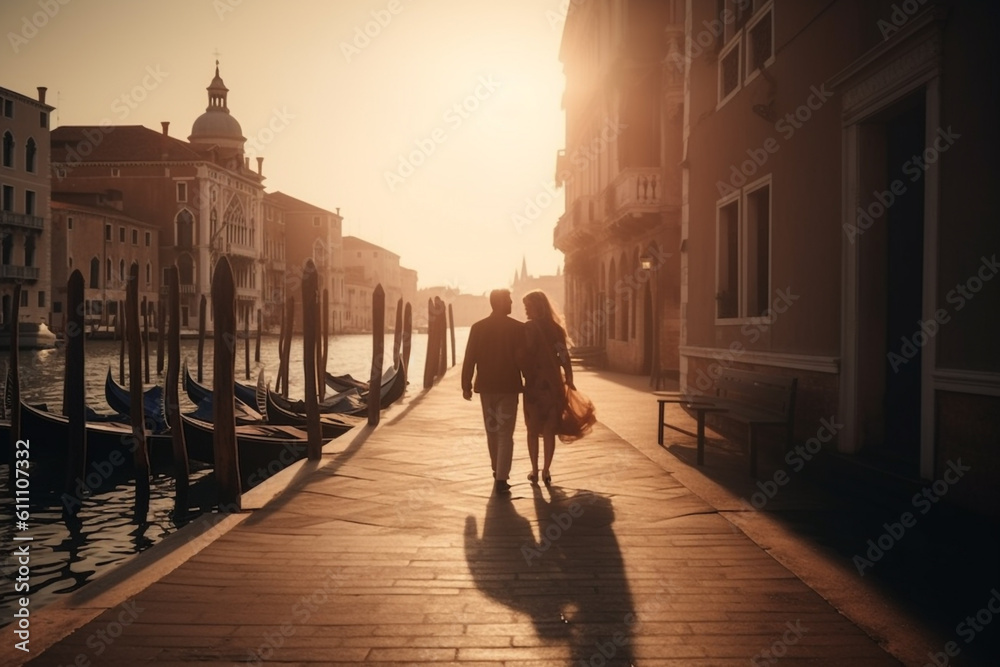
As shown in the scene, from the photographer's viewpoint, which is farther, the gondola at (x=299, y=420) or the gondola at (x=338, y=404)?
the gondola at (x=338, y=404)

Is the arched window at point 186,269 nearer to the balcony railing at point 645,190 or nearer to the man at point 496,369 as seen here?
the balcony railing at point 645,190

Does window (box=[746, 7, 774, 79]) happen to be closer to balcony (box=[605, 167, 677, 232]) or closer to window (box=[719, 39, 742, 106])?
window (box=[719, 39, 742, 106])

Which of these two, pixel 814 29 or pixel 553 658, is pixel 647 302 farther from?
pixel 553 658

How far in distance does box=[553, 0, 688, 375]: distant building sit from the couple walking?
10.5 metres

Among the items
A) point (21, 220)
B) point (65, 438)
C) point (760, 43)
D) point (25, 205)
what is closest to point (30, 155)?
point (25, 205)

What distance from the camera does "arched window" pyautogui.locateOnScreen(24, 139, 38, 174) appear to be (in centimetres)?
4759

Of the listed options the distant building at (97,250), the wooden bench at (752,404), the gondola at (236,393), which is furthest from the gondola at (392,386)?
the distant building at (97,250)

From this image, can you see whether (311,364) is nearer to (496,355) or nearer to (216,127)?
(496,355)

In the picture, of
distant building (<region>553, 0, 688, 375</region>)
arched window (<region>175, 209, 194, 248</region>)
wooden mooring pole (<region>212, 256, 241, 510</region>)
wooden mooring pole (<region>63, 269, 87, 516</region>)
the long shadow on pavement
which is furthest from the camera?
arched window (<region>175, 209, 194, 248</region>)

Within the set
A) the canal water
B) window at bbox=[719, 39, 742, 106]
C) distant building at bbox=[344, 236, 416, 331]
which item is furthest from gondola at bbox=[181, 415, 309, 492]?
distant building at bbox=[344, 236, 416, 331]

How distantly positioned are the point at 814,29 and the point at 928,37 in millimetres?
2329

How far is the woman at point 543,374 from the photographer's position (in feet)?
24.2

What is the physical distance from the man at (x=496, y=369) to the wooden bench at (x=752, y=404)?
1876 mm

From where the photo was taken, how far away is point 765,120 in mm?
9250
